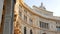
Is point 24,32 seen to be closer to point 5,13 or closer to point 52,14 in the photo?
point 52,14

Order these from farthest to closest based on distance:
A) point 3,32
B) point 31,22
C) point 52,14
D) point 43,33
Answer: point 52,14, point 43,33, point 31,22, point 3,32

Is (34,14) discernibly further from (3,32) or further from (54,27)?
(3,32)

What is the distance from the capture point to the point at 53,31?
3884 cm

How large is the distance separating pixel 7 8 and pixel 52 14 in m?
32.0

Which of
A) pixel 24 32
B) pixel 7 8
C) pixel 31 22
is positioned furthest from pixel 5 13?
pixel 31 22

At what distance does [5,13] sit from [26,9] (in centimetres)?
2280


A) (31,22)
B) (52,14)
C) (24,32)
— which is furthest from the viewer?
(52,14)

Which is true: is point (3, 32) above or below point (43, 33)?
above

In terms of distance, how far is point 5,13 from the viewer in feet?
33.7

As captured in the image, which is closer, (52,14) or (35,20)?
(35,20)

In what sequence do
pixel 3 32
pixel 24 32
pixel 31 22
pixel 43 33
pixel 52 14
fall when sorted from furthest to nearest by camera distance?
pixel 52 14, pixel 43 33, pixel 31 22, pixel 24 32, pixel 3 32

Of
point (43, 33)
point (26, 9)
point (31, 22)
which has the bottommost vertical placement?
point (43, 33)

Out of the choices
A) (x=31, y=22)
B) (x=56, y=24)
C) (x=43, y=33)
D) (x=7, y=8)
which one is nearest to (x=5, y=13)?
(x=7, y=8)

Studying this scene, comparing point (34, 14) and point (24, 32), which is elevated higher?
point (34, 14)
